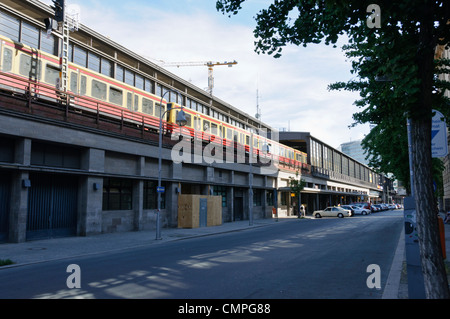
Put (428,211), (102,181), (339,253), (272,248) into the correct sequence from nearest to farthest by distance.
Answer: (428,211)
(339,253)
(272,248)
(102,181)

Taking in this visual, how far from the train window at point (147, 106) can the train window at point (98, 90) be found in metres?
3.72

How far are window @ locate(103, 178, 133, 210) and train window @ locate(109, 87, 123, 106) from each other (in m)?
5.25

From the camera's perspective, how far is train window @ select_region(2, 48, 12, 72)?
16250mm

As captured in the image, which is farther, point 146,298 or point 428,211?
point 146,298

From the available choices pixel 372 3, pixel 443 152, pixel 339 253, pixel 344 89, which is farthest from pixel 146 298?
pixel 344 89

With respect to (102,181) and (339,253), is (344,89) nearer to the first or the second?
(339,253)

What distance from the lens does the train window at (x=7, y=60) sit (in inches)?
640

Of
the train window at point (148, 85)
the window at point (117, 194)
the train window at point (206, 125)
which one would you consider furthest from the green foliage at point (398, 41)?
the train window at point (148, 85)

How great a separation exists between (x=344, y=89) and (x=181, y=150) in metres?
15.5

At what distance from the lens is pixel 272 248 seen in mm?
14430

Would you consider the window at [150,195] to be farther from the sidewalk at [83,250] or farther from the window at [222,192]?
the window at [222,192]

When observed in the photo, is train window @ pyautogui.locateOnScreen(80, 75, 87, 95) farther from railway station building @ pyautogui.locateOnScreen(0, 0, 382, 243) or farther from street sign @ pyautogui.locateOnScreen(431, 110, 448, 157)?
street sign @ pyautogui.locateOnScreen(431, 110, 448, 157)

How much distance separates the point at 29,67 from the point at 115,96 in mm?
5833

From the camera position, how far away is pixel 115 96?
2281cm
